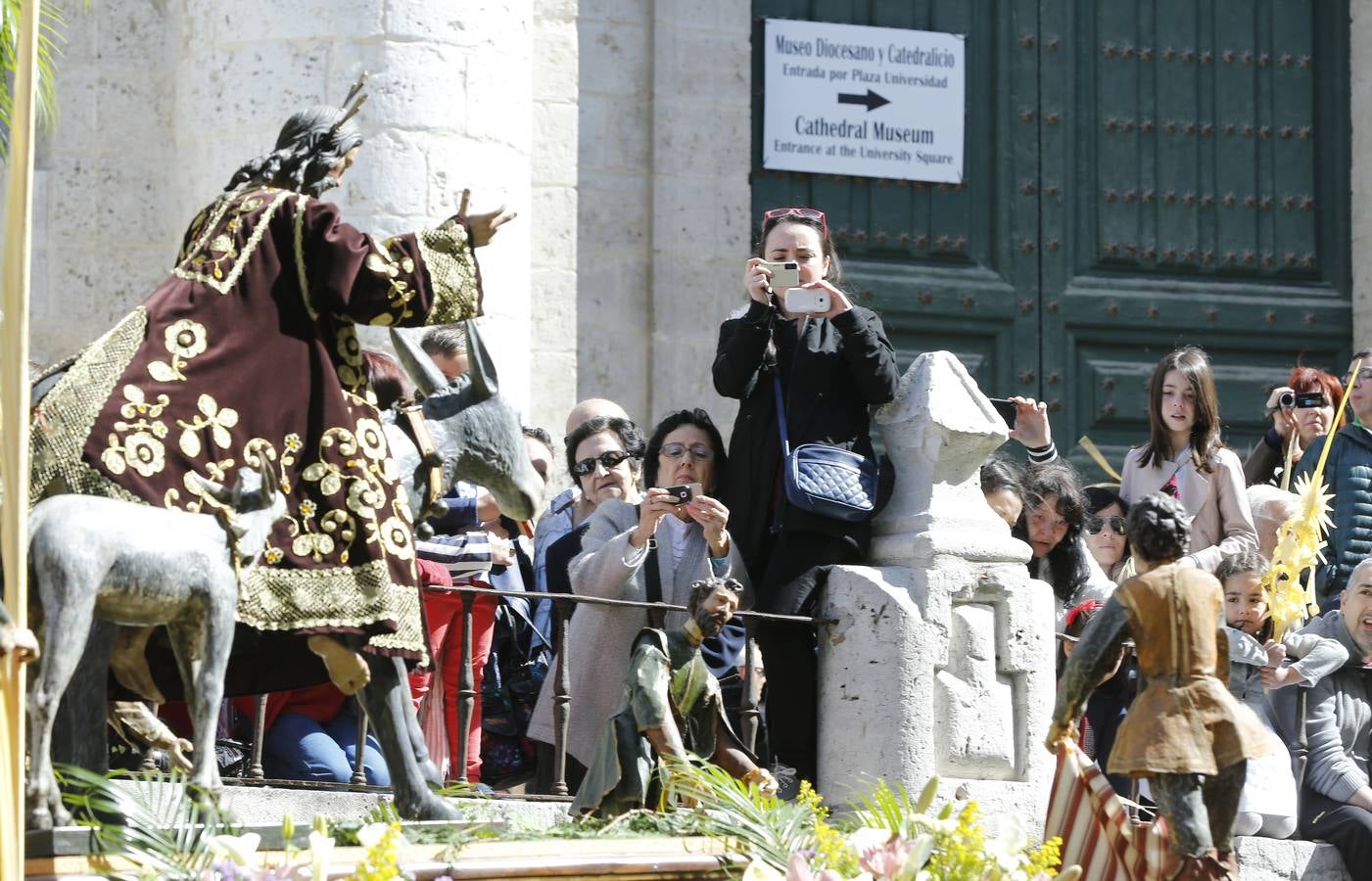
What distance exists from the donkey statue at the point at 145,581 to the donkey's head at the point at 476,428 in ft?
2.17

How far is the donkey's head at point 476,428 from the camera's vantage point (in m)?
6.06

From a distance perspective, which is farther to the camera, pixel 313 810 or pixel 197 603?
pixel 313 810

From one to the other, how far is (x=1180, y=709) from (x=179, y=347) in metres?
2.49

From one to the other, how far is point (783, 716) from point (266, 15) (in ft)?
11.7

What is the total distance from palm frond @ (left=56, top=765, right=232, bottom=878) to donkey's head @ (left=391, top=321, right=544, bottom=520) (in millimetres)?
1071

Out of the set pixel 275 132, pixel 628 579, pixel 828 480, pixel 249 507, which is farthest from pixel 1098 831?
pixel 275 132

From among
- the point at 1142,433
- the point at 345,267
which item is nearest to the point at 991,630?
the point at 345,267

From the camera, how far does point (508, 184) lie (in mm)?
9781

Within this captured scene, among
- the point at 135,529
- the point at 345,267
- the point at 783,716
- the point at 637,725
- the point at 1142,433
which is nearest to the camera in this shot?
the point at 135,529

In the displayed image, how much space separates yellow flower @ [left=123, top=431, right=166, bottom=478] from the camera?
17.9ft

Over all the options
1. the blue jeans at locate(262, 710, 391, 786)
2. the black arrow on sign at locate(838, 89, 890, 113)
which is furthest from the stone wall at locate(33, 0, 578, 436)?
the blue jeans at locate(262, 710, 391, 786)

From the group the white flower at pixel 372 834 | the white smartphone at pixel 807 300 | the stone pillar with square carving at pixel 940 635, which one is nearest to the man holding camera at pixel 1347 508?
the stone pillar with square carving at pixel 940 635

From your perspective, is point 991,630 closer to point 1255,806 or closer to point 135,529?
point 1255,806

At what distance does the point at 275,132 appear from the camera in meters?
9.47
